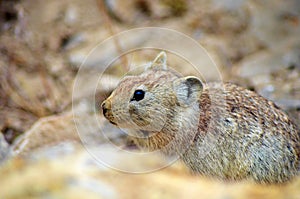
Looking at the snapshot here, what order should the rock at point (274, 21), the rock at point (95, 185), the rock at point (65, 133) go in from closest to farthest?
the rock at point (95, 185), the rock at point (65, 133), the rock at point (274, 21)

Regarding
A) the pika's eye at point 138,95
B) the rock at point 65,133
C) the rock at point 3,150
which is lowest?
the rock at point 3,150

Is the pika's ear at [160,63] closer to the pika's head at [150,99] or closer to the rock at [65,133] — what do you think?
the pika's head at [150,99]

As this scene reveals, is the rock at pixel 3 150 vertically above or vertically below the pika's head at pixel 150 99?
below

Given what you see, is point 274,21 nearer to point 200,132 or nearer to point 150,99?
point 200,132

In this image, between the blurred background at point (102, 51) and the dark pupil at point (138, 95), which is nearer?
the dark pupil at point (138, 95)

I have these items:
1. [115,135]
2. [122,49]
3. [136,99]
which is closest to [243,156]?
[136,99]

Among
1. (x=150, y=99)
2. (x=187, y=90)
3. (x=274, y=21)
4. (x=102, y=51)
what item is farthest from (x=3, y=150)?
(x=274, y=21)

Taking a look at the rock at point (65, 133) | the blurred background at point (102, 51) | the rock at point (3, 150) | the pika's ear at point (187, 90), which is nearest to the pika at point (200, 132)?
the pika's ear at point (187, 90)

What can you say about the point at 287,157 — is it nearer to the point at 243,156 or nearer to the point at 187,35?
the point at 243,156
